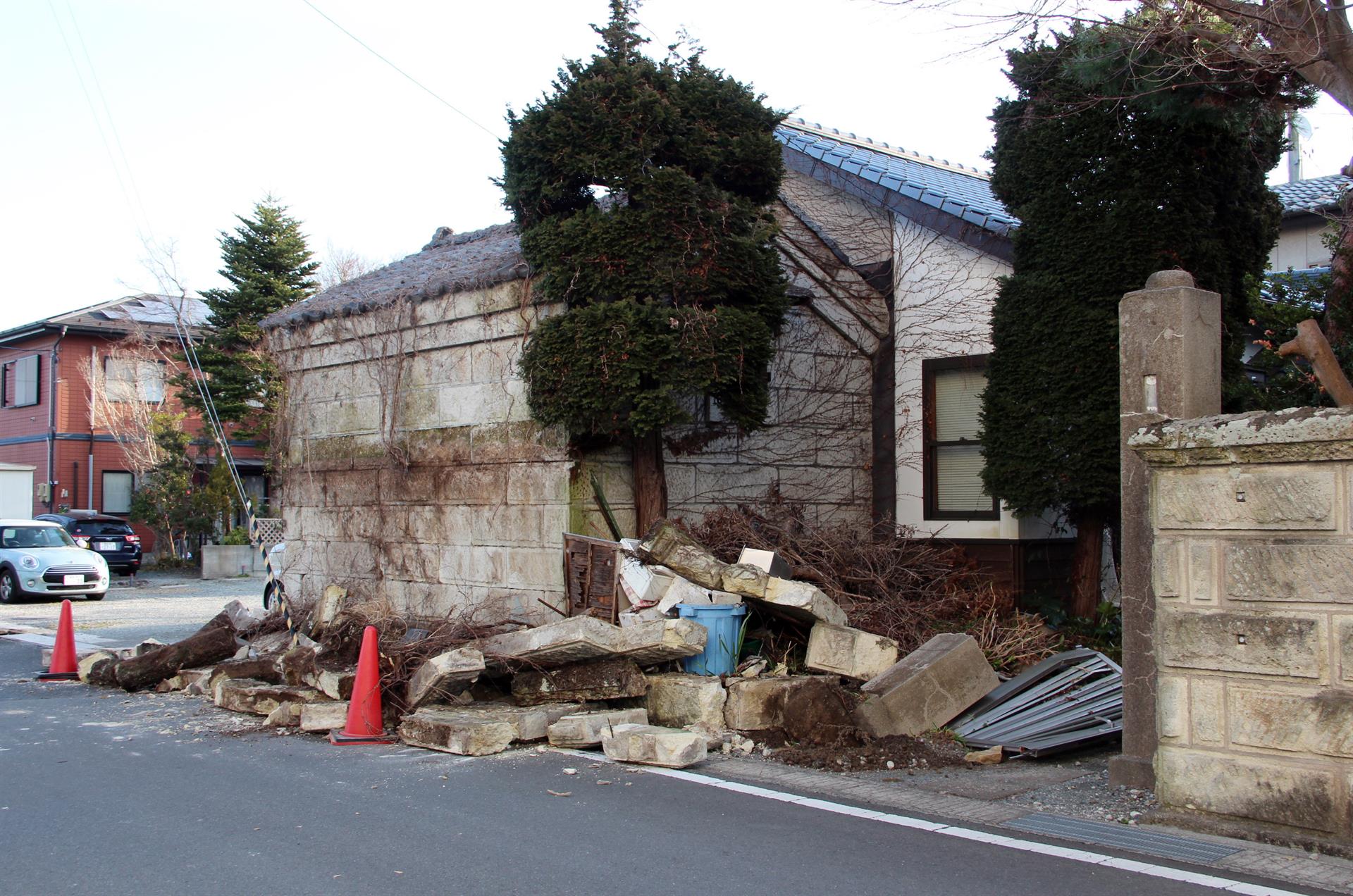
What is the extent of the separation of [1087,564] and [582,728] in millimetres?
5059

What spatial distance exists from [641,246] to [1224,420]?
5527mm

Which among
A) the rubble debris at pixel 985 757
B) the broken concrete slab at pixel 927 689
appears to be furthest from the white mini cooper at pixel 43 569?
the rubble debris at pixel 985 757

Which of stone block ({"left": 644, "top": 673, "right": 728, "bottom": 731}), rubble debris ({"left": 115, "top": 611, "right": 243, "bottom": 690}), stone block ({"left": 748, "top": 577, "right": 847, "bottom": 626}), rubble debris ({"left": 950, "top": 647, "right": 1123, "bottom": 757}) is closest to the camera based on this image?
rubble debris ({"left": 950, "top": 647, "right": 1123, "bottom": 757})

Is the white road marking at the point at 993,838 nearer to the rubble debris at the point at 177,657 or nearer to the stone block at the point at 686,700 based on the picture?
the stone block at the point at 686,700

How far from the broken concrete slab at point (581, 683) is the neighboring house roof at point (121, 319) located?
2526 cm

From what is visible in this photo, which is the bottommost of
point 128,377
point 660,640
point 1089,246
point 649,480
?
point 660,640

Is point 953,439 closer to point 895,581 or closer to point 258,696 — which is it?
point 895,581

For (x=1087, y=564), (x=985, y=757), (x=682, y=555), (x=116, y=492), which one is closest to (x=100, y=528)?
(x=116, y=492)

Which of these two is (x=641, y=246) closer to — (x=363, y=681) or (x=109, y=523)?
(x=363, y=681)

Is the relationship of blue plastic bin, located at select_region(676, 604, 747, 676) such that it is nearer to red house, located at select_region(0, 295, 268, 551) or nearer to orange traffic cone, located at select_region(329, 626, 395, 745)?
orange traffic cone, located at select_region(329, 626, 395, 745)

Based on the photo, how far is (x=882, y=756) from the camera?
23.8ft

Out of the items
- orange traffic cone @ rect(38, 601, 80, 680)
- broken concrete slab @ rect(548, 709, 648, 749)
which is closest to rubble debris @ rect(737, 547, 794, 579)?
broken concrete slab @ rect(548, 709, 648, 749)

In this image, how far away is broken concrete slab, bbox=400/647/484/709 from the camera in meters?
8.25

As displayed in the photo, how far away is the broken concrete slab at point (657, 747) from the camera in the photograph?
719 centimetres
